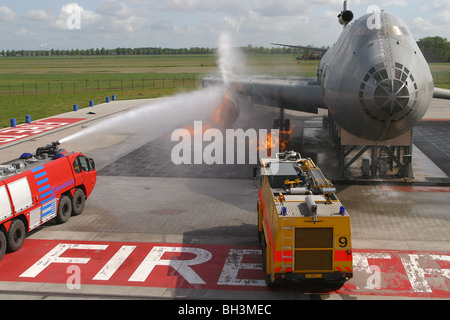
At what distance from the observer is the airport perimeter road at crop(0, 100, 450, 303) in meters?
12.5

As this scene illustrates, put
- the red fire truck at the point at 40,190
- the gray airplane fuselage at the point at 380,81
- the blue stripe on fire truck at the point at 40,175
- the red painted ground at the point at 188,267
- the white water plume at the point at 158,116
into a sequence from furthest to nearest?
the white water plume at the point at 158,116
the gray airplane fuselage at the point at 380,81
the blue stripe on fire truck at the point at 40,175
the red fire truck at the point at 40,190
the red painted ground at the point at 188,267

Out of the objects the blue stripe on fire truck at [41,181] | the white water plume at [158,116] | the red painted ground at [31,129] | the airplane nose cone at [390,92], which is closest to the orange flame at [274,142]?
the white water plume at [158,116]

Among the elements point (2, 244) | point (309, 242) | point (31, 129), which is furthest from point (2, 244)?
point (31, 129)

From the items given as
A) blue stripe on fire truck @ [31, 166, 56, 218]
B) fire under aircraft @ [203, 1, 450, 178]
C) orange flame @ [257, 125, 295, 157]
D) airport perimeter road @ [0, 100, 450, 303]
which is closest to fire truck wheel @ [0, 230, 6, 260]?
airport perimeter road @ [0, 100, 450, 303]

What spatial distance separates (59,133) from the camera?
36469 mm

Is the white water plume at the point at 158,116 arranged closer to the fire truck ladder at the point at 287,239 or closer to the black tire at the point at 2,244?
the black tire at the point at 2,244

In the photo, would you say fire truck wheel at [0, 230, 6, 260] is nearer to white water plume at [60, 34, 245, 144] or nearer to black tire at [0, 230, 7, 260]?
black tire at [0, 230, 7, 260]

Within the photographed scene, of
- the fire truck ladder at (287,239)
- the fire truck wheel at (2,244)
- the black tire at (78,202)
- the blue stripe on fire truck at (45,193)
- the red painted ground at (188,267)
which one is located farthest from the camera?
the black tire at (78,202)

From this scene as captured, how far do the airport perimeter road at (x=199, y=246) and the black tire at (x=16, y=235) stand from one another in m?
0.28

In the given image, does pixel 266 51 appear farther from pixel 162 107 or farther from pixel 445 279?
pixel 445 279

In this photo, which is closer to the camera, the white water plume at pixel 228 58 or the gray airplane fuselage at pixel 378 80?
the gray airplane fuselage at pixel 378 80

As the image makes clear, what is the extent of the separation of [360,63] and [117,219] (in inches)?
422

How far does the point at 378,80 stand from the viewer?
1680 centimetres

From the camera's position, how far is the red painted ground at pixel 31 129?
115 feet
